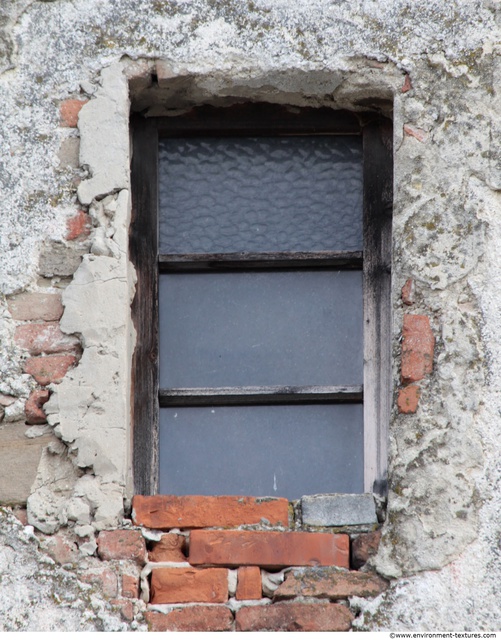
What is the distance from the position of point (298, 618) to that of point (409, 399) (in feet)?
2.14

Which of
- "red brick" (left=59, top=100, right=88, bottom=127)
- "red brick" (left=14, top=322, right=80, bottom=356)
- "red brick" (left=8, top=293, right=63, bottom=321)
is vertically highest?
"red brick" (left=59, top=100, right=88, bottom=127)

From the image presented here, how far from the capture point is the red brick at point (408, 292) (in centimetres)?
297

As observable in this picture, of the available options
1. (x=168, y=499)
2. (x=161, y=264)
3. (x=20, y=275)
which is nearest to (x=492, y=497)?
(x=168, y=499)

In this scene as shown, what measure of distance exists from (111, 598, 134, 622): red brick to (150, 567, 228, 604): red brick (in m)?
0.08

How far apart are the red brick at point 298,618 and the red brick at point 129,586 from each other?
0.28 metres

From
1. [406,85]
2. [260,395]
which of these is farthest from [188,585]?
[406,85]

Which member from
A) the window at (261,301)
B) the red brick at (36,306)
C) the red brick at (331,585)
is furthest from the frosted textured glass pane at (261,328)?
the red brick at (331,585)

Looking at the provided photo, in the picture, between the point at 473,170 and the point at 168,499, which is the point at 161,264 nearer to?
the point at 168,499

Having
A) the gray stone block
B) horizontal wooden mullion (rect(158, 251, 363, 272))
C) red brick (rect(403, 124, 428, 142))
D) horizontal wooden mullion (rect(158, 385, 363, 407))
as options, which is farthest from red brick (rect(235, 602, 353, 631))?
red brick (rect(403, 124, 428, 142))

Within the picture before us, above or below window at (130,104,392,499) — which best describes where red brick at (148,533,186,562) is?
below

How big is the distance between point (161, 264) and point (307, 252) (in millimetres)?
445

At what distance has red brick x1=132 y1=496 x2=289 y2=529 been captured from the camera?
289 centimetres

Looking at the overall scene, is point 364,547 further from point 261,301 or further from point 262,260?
point 262,260

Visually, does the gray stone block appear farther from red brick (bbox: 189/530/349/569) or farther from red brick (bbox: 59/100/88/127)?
red brick (bbox: 59/100/88/127)
